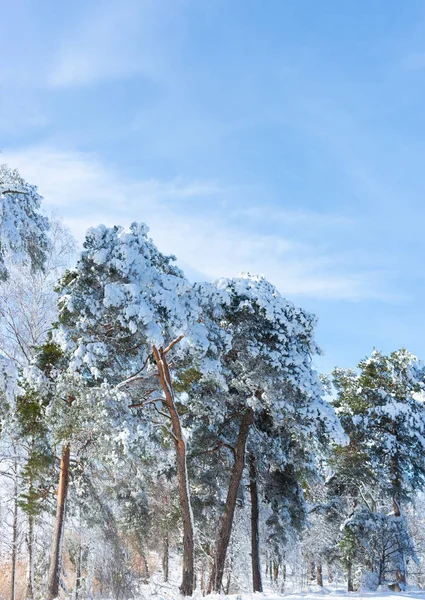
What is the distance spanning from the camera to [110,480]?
16312 mm

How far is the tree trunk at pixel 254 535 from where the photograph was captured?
16391mm

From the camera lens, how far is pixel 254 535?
17.1 m

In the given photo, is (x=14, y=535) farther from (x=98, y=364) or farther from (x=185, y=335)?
(x=185, y=335)

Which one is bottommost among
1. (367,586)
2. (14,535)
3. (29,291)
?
(367,586)

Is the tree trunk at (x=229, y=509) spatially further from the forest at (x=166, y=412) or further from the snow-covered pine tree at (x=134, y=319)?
the snow-covered pine tree at (x=134, y=319)

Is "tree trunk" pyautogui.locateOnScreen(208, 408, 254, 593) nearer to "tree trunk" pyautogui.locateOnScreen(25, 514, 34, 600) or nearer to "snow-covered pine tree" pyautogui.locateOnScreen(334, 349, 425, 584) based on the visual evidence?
"tree trunk" pyautogui.locateOnScreen(25, 514, 34, 600)

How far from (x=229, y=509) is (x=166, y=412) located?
338 cm

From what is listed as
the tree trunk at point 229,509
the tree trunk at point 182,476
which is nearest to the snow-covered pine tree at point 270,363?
the tree trunk at point 229,509

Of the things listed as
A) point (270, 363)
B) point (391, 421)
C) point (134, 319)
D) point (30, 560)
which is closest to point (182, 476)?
point (270, 363)

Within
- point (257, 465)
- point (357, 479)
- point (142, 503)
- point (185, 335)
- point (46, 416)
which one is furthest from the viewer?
point (142, 503)

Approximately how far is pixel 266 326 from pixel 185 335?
9.99ft

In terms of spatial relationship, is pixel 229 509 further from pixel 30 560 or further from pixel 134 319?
pixel 134 319

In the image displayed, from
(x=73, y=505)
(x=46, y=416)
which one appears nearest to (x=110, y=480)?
(x=73, y=505)

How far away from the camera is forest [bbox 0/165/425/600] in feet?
40.8
